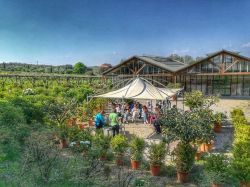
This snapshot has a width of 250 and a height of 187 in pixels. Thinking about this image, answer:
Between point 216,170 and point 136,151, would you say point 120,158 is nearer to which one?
point 136,151

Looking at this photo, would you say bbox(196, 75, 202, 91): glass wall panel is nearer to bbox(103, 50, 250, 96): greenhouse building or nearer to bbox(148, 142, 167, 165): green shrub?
bbox(103, 50, 250, 96): greenhouse building

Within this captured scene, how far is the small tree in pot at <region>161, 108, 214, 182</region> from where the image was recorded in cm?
862

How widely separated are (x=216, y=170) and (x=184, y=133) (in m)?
1.31

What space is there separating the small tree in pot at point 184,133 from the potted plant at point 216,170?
66 cm

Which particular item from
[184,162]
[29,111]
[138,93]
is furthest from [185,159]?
[29,111]

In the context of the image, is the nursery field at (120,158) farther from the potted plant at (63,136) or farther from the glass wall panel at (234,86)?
the glass wall panel at (234,86)

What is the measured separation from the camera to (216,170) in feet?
25.9

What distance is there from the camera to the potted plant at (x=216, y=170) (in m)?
7.68

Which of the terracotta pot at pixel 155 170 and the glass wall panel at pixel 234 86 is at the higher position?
the glass wall panel at pixel 234 86

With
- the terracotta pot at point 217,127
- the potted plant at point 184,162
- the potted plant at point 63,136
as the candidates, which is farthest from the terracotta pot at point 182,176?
the terracotta pot at point 217,127

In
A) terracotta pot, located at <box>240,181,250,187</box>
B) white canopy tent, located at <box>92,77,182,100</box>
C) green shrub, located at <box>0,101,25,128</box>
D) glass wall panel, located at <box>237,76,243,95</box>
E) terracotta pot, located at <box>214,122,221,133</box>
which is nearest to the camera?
terracotta pot, located at <box>240,181,250,187</box>

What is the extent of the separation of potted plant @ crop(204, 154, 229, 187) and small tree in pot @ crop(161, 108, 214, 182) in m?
0.66

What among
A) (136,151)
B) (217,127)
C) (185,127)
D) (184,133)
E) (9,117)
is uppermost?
(9,117)

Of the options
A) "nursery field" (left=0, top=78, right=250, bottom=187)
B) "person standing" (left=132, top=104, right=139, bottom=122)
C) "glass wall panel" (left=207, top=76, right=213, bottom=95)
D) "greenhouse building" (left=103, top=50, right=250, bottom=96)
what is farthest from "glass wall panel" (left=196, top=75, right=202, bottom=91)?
"nursery field" (left=0, top=78, right=250, bottom=187)
